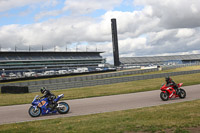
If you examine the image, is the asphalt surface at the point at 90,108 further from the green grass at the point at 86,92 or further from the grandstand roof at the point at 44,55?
the grandstand roof at the point at 44,55

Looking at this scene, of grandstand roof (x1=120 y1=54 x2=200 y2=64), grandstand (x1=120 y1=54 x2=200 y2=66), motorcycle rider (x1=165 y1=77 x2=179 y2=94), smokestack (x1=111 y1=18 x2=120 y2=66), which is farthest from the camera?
grandstand roof (x1=120 y1=54 x2=200 y2=64)

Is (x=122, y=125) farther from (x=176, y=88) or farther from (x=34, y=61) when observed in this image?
(x=34, y=61)

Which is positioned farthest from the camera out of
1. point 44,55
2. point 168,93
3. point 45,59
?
point 44,55

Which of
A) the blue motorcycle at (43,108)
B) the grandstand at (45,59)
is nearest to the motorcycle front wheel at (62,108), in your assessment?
the blue motorcycle at (43,108)

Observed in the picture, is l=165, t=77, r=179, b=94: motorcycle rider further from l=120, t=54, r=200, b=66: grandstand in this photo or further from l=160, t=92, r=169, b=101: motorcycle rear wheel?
l=120, t=54, r=200, b=66: grandstand

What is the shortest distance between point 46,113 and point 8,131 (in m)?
3.48

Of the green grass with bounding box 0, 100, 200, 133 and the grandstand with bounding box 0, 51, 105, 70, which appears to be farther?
the grandstand with bounding box 0, 51, 105, 70

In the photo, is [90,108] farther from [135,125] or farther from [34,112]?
[135,125]

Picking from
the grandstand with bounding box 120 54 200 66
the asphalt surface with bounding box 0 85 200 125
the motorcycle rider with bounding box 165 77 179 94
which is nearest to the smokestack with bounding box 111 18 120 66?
the grandstand with bounding box 120 54 200 66

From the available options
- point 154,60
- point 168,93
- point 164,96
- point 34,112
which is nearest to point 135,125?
point 34,112

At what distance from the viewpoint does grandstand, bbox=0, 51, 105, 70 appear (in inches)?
3548

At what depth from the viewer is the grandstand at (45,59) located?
90131 millimetres

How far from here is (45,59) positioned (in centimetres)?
10044

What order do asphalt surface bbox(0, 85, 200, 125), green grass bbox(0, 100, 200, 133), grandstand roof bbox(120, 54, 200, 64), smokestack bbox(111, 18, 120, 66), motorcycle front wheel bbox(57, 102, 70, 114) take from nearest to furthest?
green grass bbox(0, 100, 200, 133)
asphalt surface bbox(0, 85, 200, 125)
motorcycle front wheel bbox(57, 102, 70, 114)
smokestack bbox(111, 18, 120, 66)
grandstand roof bbox(120, 54, 200, 64)
